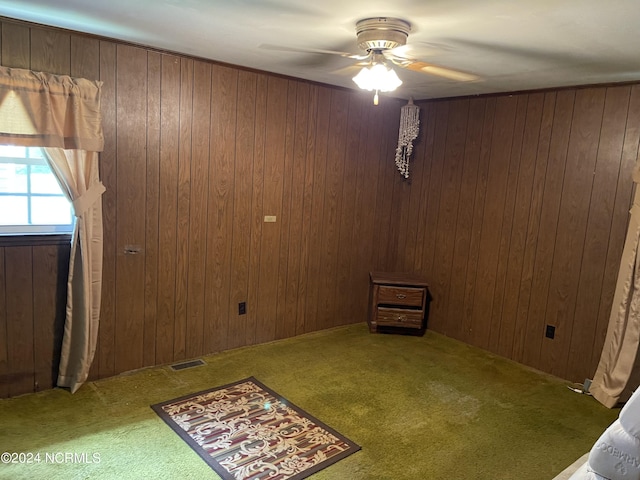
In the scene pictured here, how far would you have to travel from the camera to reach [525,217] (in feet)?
12.5

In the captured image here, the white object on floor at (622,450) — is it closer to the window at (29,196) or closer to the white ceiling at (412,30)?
the white ceiling at (412,30)

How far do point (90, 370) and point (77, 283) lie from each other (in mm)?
641

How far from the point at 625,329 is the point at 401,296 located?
1.73m

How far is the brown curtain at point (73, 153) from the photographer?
8.34 feet

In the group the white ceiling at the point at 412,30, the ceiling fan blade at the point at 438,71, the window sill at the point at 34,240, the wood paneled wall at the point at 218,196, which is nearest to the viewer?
the white ceiling at the point at 412,30

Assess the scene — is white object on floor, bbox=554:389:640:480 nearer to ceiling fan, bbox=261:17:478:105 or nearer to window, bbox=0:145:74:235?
ceiling fan, bbox=261:17:478:105

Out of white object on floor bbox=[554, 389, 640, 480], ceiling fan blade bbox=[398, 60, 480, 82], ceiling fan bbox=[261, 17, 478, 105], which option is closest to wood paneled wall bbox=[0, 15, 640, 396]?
ceiling fan blade bbox=[398, 60, 480, 82]

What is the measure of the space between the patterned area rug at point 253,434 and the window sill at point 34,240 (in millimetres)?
1172

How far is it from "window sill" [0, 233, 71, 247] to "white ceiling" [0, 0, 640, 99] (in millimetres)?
1209

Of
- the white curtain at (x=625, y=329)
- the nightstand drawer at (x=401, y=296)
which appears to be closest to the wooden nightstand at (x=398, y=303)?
the nightstand drawer at (x=401, y=296)

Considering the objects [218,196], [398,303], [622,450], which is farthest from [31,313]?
[622,450]

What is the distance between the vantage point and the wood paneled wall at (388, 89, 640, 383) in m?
3.36

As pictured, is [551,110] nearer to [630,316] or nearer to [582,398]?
[630,316]

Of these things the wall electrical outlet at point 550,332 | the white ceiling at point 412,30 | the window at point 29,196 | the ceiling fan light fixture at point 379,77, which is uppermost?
the white ceiling at point 412,30
